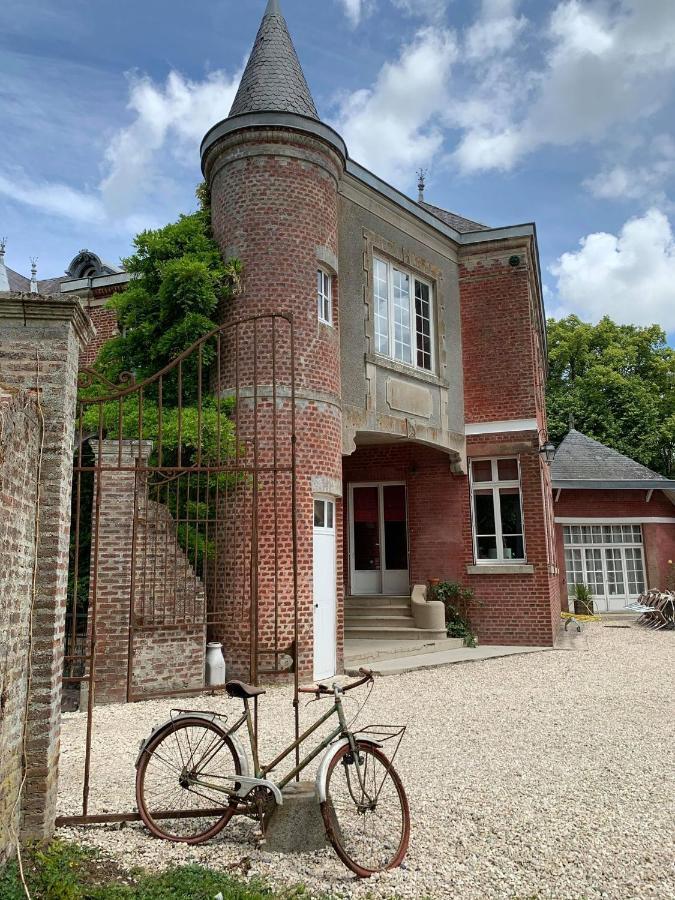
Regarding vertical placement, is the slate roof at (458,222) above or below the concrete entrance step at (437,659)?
above

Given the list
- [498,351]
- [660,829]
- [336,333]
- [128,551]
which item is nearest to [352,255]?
[336,333]

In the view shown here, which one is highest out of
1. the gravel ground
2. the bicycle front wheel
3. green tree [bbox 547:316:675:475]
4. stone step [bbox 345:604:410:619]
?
green tree [bbox 547:316:675:475]

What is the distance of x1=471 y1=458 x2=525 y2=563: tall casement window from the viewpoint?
13594 millimetres

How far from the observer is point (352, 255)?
39.0ft

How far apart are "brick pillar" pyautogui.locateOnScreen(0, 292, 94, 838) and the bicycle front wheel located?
5.05 ft

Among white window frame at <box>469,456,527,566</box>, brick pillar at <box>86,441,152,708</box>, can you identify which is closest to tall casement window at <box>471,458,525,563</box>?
white window frame at <box>469,456,527,566</box>

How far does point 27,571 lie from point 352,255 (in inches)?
361

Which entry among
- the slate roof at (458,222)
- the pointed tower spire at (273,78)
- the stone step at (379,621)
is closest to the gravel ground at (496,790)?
the stone step at (379,621)

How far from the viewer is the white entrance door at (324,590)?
9.82 m

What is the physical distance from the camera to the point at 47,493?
13.2 feet

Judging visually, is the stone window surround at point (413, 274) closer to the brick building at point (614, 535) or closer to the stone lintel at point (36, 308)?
the stone lintel at point (36, 308)

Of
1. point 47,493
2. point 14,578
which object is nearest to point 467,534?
point 47,493

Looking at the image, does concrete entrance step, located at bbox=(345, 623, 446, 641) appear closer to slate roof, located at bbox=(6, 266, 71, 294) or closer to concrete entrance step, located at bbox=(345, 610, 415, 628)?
concrete entrance step, located at bbox=(345, 610, 415, 628)

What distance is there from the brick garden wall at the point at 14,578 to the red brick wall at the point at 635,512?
1857 cm
